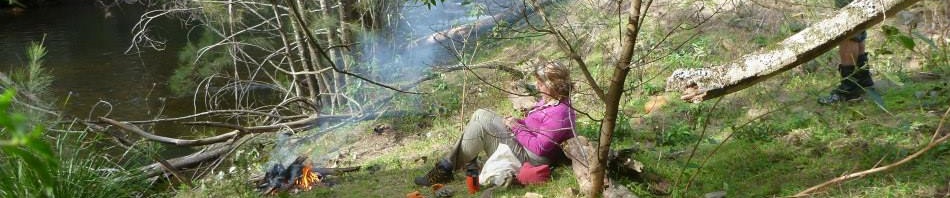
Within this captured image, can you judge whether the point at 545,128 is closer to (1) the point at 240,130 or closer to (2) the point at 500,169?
(2) the point at 500,169

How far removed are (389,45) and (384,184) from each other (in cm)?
340

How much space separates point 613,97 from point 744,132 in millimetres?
1529

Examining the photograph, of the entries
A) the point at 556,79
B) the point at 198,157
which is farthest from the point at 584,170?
the point at 198,157

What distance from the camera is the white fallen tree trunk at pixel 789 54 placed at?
2.88 metres

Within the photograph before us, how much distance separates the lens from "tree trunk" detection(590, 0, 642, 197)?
2471mm

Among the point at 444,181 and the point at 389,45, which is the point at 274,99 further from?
the point at 444,181

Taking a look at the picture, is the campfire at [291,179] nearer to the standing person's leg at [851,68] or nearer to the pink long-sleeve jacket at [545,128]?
the pink long-sleeve jacket at [545,128]

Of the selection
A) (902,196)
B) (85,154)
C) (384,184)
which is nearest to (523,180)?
(384,184)

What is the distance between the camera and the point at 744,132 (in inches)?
151

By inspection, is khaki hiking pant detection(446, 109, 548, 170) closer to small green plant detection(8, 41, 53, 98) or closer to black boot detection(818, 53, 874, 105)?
black boot detection(818, 53, 874, 105)

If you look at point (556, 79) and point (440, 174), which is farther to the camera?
point (440, 174)

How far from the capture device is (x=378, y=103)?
6832 millimetres

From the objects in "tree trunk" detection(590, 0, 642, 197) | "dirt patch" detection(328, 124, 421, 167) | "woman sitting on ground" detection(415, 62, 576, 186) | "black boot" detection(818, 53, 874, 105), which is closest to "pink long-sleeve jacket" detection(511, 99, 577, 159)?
"woman sitting on ground" detection(415, 62, 576, 186)

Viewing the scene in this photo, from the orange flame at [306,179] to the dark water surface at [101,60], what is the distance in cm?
241
